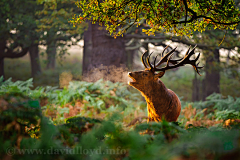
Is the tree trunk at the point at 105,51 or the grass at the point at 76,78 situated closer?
the tree trunk at the point at 105,51

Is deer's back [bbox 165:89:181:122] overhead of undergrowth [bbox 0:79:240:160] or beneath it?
beneath

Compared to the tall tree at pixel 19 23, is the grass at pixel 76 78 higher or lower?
lower

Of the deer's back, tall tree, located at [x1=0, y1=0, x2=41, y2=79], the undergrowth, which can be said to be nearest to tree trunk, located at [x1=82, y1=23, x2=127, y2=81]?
tall tree, located at [x1=0, y1=0, x2=41, y2=79]

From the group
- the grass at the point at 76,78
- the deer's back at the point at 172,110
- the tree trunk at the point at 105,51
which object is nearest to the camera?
the deer's back at the point at 172,110

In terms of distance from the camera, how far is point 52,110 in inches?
238

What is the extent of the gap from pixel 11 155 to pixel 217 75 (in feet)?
37.0

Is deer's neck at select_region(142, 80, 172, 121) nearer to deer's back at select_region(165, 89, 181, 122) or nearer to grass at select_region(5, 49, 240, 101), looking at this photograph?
deer's back at select_region(165, 89, 181, 122)

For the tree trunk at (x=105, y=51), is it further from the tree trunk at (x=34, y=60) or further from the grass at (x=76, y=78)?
the tree trunk at (x=34, y=60)

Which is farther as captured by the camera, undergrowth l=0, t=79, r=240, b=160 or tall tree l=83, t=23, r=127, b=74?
tall tree l=83, t=23, r=127, b=74

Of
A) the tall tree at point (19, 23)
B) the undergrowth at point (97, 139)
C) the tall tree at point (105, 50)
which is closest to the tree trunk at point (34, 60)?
the tall tree at point (19, 23)

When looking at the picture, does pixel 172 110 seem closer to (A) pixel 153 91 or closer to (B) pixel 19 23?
(A) pixel 153 91

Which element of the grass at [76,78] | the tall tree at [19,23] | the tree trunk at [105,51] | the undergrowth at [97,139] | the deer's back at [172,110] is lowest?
the grass at [76,78]

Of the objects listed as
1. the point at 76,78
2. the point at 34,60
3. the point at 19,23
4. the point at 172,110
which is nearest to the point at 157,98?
the point at 172,110

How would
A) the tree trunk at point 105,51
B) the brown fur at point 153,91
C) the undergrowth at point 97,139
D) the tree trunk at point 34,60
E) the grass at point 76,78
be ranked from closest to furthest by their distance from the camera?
the undergrowth at point 97,139 → the brown fur at point 153,91 → the tree trunk at point 105,51 → the tree trunk at point 34,60 → the grass at point 76,78
